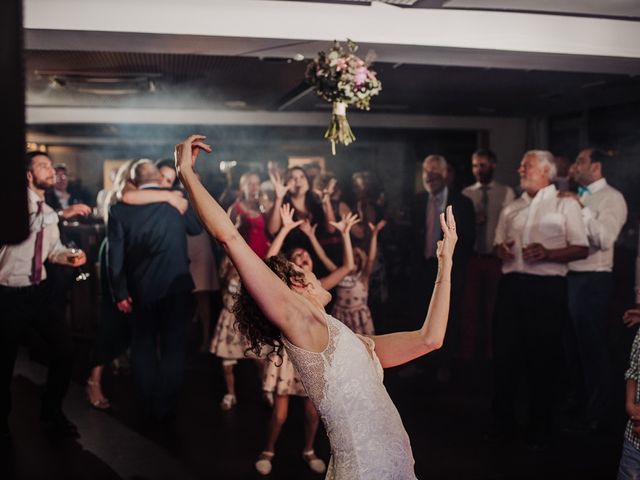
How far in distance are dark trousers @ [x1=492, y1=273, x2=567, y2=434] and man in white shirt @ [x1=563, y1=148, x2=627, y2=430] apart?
1.53 feet

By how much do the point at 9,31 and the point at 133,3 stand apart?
3.12m

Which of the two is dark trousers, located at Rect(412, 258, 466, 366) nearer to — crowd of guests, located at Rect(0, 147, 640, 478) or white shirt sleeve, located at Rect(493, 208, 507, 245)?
crowd of guests, located at Rect(0, 147, 640, 478)

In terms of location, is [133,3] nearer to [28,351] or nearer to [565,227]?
[565,227]

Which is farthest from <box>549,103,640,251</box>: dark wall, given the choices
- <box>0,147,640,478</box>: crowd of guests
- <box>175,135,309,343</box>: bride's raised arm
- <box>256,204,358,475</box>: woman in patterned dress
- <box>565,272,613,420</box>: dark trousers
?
<box>175,135,309,343</box>: bride's raised arm

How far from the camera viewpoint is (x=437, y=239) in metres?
5.54

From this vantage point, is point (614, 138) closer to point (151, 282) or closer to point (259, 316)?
point (151, 282)

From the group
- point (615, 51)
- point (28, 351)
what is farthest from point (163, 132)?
point (615, 51)

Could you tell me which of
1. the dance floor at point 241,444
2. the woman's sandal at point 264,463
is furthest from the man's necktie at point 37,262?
the woman's sandal at point 264,463

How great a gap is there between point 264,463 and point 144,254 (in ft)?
5.21

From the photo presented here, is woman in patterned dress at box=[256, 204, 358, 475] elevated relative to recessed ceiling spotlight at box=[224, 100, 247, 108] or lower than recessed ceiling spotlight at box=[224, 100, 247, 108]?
lower

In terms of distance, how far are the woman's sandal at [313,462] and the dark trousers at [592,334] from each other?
6.07 feet

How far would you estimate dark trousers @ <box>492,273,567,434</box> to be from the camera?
420cm

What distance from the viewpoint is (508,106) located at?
31.5 ft

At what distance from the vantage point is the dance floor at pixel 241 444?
150 inches
